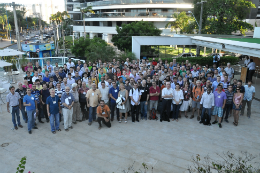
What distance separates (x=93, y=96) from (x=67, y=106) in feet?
3.47

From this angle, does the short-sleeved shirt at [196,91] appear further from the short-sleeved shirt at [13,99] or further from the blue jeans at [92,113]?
the short-sleeved shirt at [13,99]

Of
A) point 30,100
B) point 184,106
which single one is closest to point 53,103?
point 30,100

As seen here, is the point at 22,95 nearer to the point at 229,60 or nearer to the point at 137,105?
the point at 137,105

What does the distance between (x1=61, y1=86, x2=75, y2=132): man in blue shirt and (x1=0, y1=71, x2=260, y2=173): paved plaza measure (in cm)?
31

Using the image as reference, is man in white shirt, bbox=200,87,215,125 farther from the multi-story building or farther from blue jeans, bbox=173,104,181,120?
the multi-story building

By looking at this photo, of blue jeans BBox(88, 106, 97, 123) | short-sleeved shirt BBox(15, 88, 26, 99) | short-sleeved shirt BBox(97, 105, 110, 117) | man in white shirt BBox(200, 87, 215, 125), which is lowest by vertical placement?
blue jeans BBox(88, 106, 97, 123)

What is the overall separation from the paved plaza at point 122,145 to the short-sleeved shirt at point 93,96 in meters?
0.88

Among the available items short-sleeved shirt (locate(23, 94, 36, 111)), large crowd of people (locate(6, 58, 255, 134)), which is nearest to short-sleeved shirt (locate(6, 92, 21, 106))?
large crowd of people (locate(6, 58, 255, 134))

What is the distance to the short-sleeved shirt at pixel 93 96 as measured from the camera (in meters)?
7.88

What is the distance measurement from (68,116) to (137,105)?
267cm

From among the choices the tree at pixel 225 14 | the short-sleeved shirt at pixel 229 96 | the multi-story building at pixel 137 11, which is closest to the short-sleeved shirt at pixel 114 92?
the short-sleeved shirt at pixel 229 96

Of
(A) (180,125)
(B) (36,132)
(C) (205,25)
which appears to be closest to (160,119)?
(A) (180,125)

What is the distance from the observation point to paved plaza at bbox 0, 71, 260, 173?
18.4 ft

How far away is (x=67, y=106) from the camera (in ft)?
24.0
